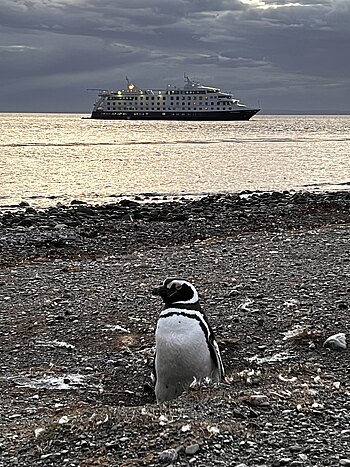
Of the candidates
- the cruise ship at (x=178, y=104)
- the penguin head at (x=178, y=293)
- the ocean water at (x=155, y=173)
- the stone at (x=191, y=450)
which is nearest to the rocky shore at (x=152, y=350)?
the stone at (x=191, y=450)

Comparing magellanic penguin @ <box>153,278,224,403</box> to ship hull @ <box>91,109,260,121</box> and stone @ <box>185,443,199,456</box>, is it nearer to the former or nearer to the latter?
stone @ <box>185,443,199,456</box>

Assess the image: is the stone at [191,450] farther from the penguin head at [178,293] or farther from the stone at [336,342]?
the stone at [336,342]

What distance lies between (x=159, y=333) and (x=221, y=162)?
46.3m

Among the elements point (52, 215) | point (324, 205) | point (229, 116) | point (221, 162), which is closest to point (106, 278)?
point (52, 215)

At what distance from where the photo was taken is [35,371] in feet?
26.0

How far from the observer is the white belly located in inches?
257

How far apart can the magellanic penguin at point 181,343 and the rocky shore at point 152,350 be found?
0.31 metres

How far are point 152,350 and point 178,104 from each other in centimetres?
14117

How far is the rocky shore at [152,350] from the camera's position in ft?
16.6

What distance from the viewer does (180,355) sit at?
21.5 ft

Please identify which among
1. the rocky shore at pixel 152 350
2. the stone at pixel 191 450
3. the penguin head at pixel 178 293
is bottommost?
the rocky shore at pixel 152 350

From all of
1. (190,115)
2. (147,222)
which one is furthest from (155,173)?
(190,115)

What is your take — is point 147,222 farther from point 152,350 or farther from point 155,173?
point 155,173

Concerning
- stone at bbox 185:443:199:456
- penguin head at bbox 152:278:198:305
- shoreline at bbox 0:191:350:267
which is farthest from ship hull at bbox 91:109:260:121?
stone at bbox 185:443:199:456
